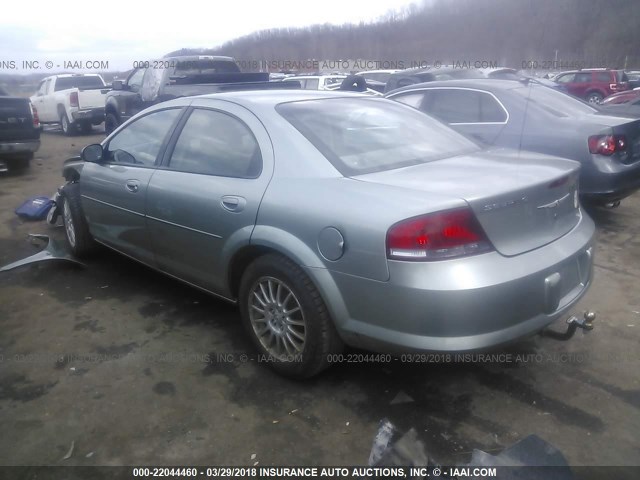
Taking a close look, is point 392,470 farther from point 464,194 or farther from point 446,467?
point 464,194

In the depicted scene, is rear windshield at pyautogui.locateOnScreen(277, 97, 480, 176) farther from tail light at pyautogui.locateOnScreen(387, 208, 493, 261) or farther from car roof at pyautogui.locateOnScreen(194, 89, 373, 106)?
tail light at pyautogui.locateOnScreen(387, 208, 493, 261)

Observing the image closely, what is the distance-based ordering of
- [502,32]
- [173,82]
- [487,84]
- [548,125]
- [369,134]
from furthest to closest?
[502,32] → [173,82] → [487,84] → [548,125] → [369,134]

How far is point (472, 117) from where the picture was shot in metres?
5.86

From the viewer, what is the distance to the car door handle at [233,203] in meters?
3.04

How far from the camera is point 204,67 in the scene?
36.2 feet

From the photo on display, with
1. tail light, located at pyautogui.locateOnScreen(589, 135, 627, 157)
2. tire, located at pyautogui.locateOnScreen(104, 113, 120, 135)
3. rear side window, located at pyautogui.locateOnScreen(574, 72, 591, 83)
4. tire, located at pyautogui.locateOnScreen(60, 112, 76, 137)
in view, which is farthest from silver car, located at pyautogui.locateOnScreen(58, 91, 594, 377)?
rear side window, located at pyautogui.locateOnScreen(574, 72, 591, 83)

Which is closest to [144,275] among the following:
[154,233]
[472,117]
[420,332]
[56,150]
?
[154,233]

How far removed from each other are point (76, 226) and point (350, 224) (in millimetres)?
3269

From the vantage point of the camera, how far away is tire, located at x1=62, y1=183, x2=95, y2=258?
4836 mm

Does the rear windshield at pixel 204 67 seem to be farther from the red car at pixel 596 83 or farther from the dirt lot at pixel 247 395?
the red car at pixel 596 83

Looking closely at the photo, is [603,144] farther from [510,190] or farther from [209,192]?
[209,192]

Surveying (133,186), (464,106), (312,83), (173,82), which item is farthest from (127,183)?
(312,83)

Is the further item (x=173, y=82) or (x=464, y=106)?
(x=173, y=82)

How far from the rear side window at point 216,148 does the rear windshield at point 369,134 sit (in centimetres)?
28
